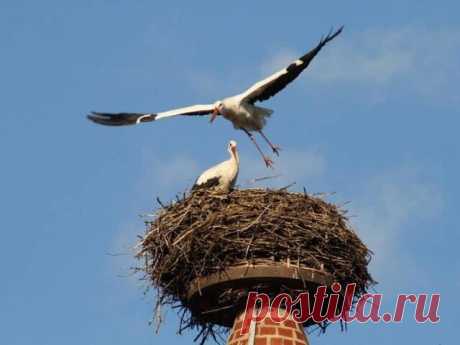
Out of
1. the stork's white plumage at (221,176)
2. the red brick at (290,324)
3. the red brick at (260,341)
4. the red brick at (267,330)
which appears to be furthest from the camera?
the stork's white plumage at (221,176)

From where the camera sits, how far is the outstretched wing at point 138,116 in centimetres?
1209

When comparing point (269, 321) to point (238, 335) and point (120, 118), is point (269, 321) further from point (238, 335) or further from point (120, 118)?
point (120, 118)

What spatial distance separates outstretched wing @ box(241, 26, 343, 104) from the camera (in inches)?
444

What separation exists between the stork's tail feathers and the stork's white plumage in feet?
4.41

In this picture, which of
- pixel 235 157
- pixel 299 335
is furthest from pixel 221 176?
pixel 299 335

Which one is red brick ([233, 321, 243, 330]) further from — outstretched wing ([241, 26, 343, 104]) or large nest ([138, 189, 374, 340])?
outstretched wing ([241, 26, 343, 104])

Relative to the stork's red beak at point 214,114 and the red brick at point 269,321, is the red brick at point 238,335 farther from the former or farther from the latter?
the stork's red beak at point 214,114

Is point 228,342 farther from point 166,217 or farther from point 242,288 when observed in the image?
point 166,217

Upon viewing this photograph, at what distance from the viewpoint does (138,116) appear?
12188mm

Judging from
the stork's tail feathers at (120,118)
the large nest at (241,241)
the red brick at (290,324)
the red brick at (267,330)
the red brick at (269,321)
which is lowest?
the red brick at (267,330)

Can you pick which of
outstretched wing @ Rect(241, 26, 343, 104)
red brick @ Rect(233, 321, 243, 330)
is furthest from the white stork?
red brick @ Rect(233, 321, 243, 330)

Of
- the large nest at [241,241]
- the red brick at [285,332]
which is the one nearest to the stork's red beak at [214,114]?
the large nest at [241,241]

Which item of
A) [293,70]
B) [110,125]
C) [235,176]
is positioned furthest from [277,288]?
[110,125]

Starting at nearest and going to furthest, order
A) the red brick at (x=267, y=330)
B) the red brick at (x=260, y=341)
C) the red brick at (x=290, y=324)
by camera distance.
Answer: the red brick at (x=260, y=341)
the red brick at (x=267, y=330)
the red brick at (x=290, y=324)
